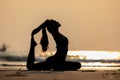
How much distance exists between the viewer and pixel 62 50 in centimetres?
888

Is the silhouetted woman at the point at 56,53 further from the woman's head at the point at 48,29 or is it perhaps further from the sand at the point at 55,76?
the sand at the point at 55,76

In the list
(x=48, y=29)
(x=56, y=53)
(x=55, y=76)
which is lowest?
(x=55, y=76)

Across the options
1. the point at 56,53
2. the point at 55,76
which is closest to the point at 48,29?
the point at 56,53

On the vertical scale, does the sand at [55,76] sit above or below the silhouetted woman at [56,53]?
below

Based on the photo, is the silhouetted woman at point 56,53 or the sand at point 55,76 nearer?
the sand at point 55,76

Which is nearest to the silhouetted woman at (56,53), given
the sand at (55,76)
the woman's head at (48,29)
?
the woman's head at (48,29)

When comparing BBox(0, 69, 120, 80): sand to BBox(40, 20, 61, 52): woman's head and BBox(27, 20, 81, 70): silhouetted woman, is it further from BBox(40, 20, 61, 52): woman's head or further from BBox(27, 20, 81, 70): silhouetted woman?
BBox(40, 20, 61, 52): woman's head

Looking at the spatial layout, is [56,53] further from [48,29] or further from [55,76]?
[55,76]

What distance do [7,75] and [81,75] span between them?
1.11 meters

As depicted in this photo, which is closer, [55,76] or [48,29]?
[55,76]

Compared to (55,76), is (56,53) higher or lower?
higher

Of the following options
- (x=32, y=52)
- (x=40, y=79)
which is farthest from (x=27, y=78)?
(x=32, y=52)

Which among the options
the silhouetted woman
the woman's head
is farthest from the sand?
the woman's head

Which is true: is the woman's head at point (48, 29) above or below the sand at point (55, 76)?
above
